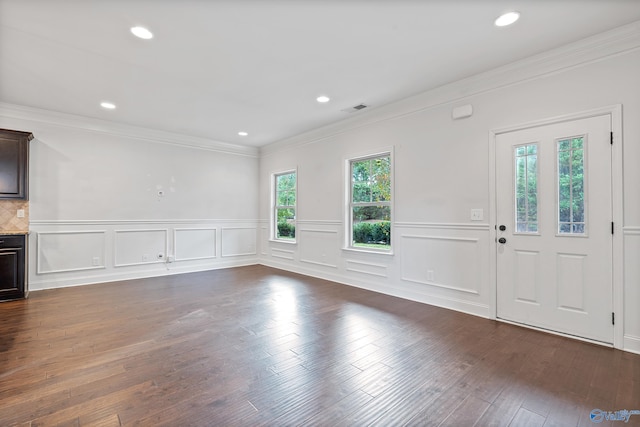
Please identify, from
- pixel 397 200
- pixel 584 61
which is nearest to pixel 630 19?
pixel 584 61

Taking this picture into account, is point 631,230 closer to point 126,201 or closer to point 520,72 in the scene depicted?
point 520,72

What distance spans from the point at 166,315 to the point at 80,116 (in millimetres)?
3782

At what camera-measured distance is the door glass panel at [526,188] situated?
307 cm

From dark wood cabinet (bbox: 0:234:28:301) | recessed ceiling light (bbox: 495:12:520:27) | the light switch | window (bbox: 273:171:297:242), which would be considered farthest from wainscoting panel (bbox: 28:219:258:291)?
recessed ceiling light (bbox: 495:12:520:27)

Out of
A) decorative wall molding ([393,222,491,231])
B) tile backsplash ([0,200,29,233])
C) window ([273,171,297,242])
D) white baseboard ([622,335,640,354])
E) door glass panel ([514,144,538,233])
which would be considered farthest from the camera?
window ([273,171,297,242])

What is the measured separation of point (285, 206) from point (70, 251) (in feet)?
12.6

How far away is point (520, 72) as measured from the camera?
3.15 metres

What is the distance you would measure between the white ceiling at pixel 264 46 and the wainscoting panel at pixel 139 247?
226 cm

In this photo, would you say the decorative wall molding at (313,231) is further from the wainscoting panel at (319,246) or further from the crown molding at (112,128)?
the crown molding at (112,128)

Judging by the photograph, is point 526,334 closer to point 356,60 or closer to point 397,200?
point 397,200

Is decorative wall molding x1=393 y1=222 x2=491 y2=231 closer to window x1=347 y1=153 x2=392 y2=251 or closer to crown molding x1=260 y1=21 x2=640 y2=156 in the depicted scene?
window x1=347 y1=153 x2=392 y2=251

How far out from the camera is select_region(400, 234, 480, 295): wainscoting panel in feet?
11.5

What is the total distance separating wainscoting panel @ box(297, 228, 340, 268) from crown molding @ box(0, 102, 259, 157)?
258 centimetres

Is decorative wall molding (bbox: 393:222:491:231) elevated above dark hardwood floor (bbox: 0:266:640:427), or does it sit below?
above
